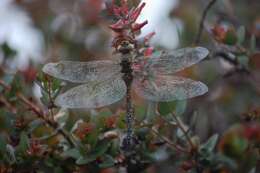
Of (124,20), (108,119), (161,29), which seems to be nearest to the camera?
(124,20)

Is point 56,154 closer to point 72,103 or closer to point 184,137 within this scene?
point 72,103

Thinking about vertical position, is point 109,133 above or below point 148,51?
below

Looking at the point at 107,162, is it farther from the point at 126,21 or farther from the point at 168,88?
the point at 126,21

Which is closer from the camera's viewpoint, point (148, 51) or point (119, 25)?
point (119, 25)

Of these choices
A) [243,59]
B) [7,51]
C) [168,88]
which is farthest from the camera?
[7,51]

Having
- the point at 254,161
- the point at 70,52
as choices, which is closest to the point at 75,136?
the point at 254,161

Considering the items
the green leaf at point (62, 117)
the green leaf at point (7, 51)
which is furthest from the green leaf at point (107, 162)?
the green leaf at point (7, 51)

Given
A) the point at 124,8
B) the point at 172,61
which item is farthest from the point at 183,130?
the point at 124,8

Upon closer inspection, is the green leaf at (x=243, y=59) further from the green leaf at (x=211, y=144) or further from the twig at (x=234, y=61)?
the green leaf at (x=211, y=144)
